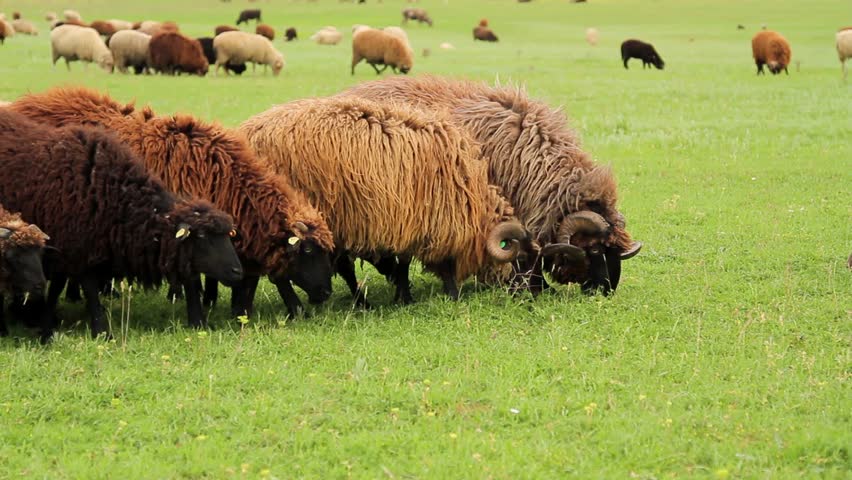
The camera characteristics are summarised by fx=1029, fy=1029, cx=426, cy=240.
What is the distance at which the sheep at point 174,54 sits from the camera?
35125 mm

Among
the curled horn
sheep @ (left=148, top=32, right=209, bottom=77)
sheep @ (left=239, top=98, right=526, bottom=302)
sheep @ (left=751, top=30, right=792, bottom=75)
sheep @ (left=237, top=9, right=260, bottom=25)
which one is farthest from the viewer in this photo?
sheep @ (left=237, top=9, right=260, bottom=25)

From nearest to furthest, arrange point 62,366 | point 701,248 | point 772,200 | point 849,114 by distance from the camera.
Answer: point 62,366 < point 701,248 < point 772,200 < point 849,114

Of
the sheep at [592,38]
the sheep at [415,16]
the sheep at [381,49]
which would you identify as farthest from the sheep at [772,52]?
the sheep at [415,16]

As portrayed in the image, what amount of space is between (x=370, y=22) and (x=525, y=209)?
59857 mm

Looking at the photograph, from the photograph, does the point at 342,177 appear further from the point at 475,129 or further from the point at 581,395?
the point at 581,395

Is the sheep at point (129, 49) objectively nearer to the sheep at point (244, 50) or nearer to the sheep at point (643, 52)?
the sheep at point (244, 50)

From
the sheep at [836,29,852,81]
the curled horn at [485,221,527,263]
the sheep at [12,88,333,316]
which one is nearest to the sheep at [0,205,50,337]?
the sheep at [12,88,333,316]

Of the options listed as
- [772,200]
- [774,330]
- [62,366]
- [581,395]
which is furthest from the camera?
[772,200]

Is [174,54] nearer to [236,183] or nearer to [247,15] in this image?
[236,183]

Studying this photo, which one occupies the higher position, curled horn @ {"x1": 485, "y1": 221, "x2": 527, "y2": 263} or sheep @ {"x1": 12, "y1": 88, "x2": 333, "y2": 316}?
sheep @ {"x1": 12, "y1": 88, "x2": 333, "y2": 316}

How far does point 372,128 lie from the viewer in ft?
30.7

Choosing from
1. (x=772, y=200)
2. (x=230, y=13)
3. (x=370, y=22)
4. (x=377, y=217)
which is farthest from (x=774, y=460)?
(x=230, y=13)

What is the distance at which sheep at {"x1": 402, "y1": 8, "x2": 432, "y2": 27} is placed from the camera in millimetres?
67250

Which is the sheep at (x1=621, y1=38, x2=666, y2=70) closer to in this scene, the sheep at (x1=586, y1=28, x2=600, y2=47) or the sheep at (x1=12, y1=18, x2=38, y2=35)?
the sheep at (x1=586, y1=28, x2=600, y2=47)
